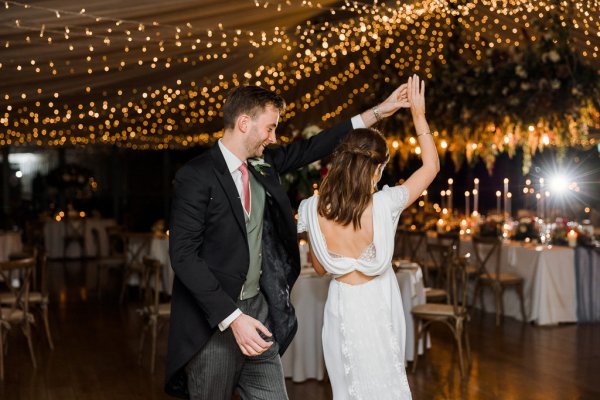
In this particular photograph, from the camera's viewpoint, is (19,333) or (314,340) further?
(19,333)

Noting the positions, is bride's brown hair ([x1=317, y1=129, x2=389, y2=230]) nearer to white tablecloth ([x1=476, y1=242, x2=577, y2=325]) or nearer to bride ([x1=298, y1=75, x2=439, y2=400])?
bride ([x1=298, y1=75, x2=439, y2=400])

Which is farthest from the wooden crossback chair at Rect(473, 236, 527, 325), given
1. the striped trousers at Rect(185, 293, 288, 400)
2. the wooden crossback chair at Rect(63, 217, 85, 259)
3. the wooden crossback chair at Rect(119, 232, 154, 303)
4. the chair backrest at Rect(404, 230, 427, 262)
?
the wooden crossback chair at Rect(63, 217, 85, 259)

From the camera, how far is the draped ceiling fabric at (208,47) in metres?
4.65

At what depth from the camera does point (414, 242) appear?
10.7 meters

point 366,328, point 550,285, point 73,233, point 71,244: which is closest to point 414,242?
point 550,285

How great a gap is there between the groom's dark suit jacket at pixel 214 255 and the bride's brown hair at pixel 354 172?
1.70 feet

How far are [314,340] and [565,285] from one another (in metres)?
3.41

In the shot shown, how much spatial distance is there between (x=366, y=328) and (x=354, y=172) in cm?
63

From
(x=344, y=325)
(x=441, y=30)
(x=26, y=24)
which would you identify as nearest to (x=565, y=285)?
(x=441, y=30)

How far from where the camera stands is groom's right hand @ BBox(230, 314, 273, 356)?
233 centimetres

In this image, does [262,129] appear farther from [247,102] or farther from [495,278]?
[495,278]

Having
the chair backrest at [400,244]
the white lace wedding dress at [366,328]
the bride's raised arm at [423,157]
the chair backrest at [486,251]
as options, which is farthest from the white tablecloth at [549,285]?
the bride's raised arm at [423,157]

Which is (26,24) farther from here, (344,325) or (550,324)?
(550,324)

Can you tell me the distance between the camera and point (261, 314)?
2600mm
